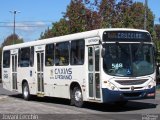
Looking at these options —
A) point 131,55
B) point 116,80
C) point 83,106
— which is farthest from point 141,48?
point 83,106

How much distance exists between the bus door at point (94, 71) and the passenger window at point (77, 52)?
610mm

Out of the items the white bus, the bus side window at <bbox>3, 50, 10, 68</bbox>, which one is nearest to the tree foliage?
the bus side window at <bbox>3, 50, 10, 68</bbox>

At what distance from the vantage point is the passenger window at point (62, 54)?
2028cm

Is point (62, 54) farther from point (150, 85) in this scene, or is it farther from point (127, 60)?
point (150, 85)

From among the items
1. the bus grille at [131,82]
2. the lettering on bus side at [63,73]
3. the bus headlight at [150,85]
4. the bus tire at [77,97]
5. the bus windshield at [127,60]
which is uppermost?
the bus windshield at [127,60]

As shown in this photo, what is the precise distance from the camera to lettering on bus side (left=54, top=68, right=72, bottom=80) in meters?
20.0

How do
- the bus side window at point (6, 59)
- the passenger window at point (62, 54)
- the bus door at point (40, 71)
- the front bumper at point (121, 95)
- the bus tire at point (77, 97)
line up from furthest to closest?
the bus side window at point (6, 59) → the bus door at point (40, 71) → the passenger window at point (62, 54) → the bus tire at point (77, 97) → the front bumper at point (121, 95)

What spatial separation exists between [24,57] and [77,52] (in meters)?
6.47

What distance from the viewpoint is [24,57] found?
2512cm

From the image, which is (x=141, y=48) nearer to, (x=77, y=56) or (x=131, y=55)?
(x=131, y=55)

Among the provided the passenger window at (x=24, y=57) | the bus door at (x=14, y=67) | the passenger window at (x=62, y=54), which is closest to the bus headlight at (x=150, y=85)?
the passenger window at (x=62, y=54)

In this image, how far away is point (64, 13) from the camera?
45250mm

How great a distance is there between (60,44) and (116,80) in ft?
14.7

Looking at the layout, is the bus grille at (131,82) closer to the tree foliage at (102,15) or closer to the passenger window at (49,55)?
the passenger window at (49,55)
